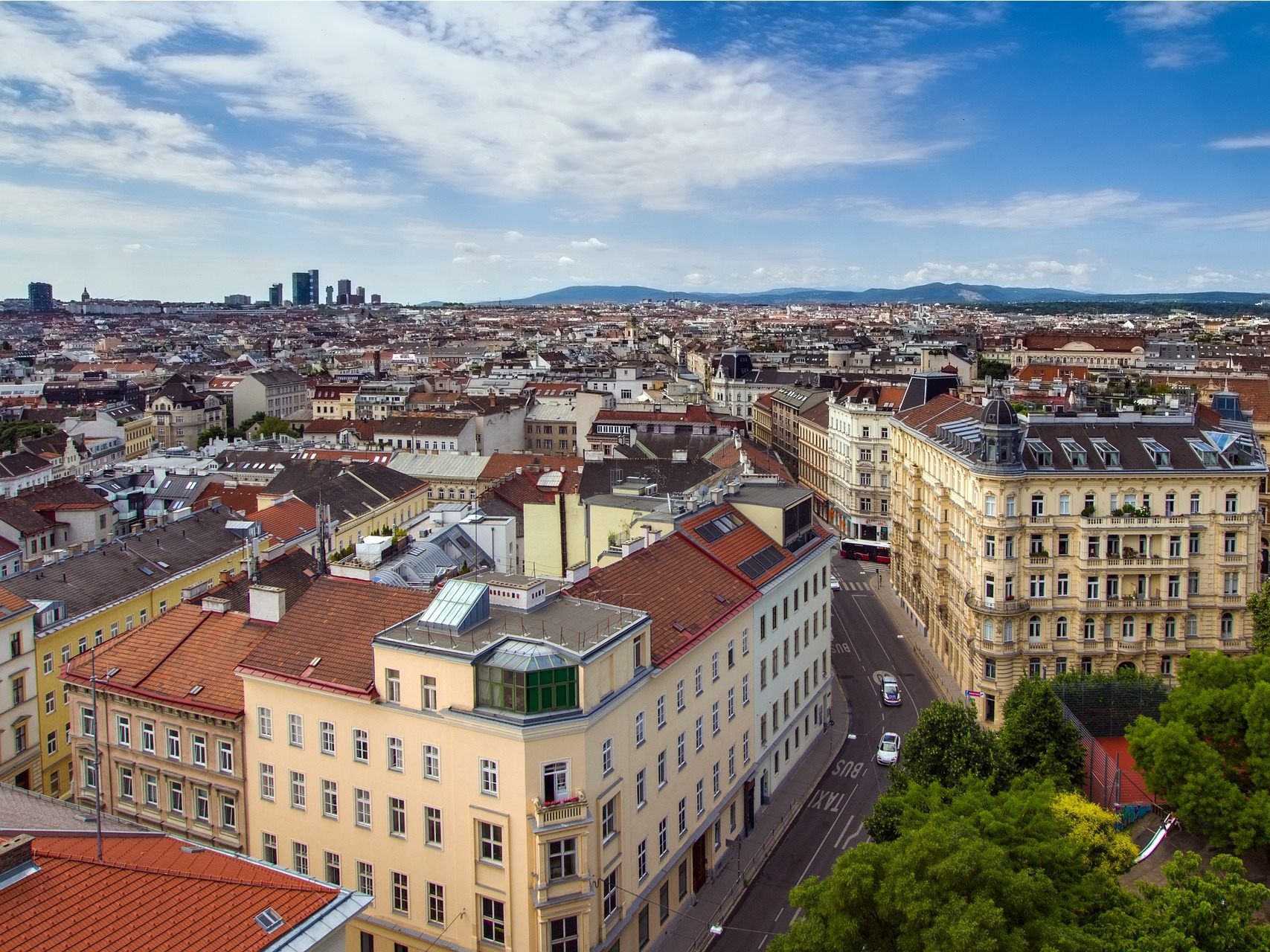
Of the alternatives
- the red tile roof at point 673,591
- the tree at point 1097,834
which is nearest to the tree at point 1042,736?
the tree at point 1097,834

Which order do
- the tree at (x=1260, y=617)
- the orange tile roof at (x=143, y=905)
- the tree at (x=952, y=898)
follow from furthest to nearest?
the tree at (x=1260, y=617)
the tree at (x=952, y=898)
the orange tile roof at (x=143, y=905)

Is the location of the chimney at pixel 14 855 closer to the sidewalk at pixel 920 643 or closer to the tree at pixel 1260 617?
the sidewalk at pixel 920 643

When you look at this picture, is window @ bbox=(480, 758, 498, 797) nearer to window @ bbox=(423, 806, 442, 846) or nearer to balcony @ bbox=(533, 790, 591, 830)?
balcony @ bbox=(533, 790, 591, 830)

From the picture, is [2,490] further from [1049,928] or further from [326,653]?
[1049,928]

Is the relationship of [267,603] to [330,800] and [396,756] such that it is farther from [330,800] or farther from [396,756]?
[396,756]

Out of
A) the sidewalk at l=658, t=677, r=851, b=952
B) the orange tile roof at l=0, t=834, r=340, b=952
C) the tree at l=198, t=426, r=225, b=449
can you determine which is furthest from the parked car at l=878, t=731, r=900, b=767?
the tree at l=198, t=426, r=225, b=449
